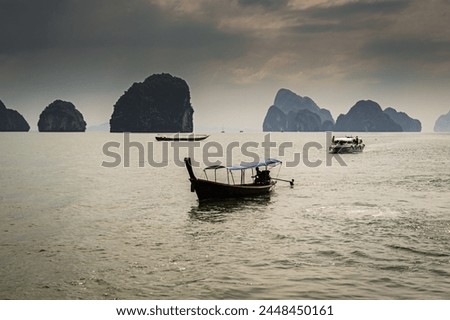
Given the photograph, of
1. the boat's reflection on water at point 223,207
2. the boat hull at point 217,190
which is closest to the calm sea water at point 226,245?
the boat's reflection on water at point 223,207

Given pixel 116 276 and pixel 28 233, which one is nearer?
pixel 116 276

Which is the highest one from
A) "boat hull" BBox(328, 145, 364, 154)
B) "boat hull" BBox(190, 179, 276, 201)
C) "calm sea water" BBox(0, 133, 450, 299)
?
"boat hull" BBox(328, 145, 364, 154)

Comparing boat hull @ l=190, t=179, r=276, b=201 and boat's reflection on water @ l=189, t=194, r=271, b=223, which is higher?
boat hull @ l=190, t=179, r=276, b=201

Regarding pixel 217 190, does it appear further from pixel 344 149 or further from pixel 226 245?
pixel 344 149

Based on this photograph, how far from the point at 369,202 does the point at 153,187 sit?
20.5 m

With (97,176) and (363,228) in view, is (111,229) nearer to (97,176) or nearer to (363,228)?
(363,228)

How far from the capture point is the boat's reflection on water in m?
25.2

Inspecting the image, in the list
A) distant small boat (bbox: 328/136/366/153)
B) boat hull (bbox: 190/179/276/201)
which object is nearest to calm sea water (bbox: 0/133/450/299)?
boat hull (bbox: 190/179/276/201)

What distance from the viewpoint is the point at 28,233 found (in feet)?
68.6

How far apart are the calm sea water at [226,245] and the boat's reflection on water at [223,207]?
8cm

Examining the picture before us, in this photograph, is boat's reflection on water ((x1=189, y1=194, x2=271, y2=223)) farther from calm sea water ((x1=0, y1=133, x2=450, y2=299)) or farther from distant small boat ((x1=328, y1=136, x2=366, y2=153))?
distant small boat ((x1=328, y1=136, x2=366, y2=153))

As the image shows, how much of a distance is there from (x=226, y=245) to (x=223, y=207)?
31.6 ft

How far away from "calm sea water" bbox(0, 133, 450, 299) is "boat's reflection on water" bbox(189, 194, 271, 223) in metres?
0.08

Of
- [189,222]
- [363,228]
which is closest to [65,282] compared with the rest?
[189,222]
